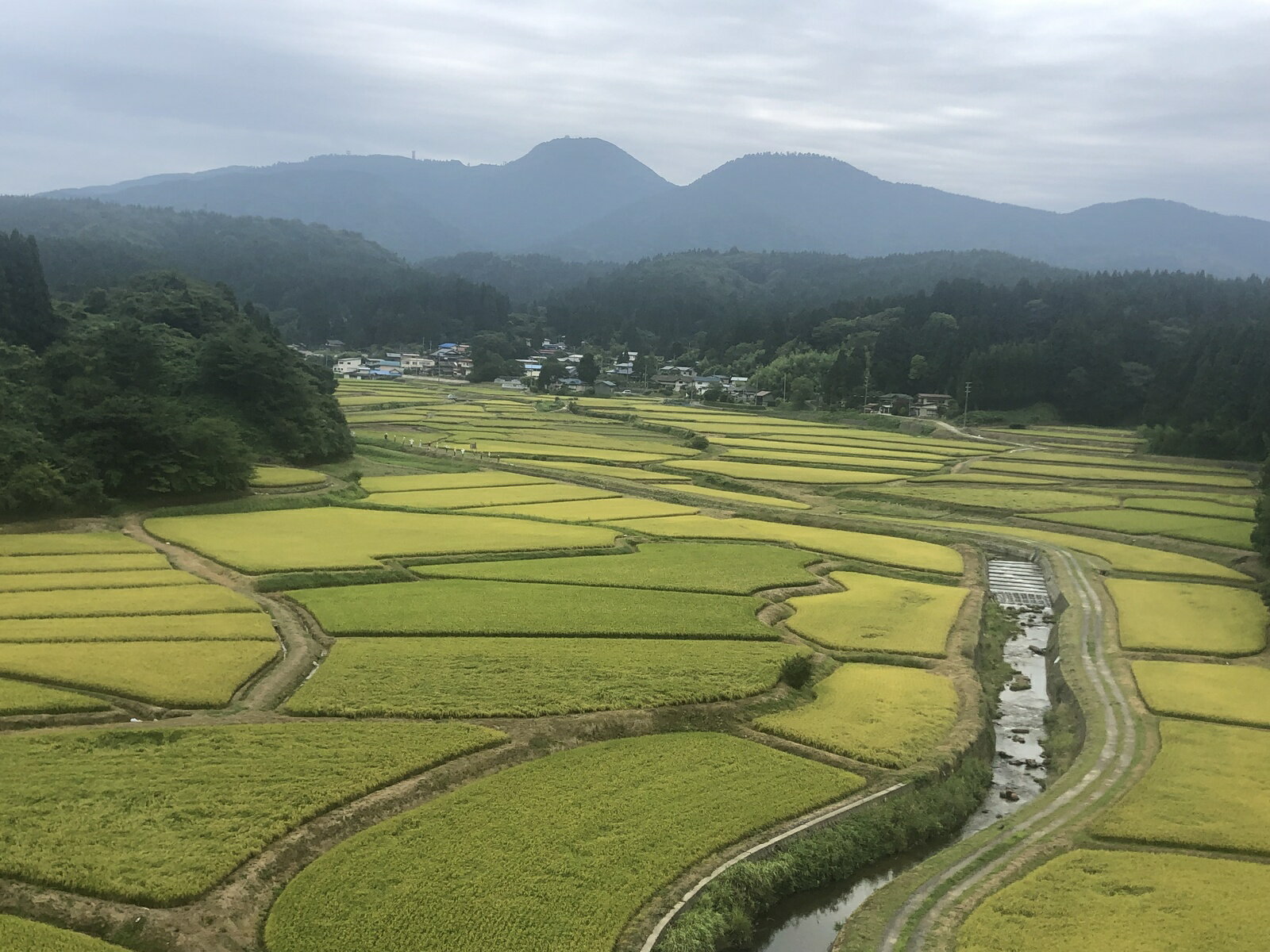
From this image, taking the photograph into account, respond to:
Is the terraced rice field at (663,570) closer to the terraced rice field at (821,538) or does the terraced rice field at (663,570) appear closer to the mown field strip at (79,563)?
the terraced rice field at (821,538)

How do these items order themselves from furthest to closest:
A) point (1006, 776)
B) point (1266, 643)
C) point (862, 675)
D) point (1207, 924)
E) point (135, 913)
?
point (1266, 643), point (862, 675), point (1006, 776), point (1207, 924), point (135, 913)

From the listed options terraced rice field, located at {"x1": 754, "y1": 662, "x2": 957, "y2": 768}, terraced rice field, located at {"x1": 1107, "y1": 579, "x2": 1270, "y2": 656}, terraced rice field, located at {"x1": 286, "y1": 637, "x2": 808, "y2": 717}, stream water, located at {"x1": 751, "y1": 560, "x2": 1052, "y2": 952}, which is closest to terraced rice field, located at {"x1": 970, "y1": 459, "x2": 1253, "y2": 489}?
terraced rice field, located at {"x1": 1107, "y1": 579, "x2": 1270, "y2": 656}

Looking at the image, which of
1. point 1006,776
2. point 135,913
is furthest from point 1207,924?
point 135,913

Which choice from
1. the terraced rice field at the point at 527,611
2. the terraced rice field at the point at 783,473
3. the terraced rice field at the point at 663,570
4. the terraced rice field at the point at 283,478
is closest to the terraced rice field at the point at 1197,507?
the terraced rice field at the point at 783,473

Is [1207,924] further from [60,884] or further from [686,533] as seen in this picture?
[686,533]

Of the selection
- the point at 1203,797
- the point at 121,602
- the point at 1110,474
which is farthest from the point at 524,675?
the point at 1110,474

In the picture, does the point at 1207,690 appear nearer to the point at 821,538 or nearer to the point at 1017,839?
the point at 1017,839
